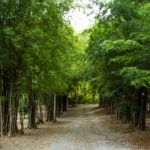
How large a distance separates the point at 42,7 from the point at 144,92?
9515 millimetres

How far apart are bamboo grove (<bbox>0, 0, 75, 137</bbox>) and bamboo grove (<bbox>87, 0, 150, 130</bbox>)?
2.62 metres

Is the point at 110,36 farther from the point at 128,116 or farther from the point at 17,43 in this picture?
the point at 128,116

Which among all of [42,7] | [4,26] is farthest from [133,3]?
[4,26]

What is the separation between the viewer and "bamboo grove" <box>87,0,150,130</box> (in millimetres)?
19391

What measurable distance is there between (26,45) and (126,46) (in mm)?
7755

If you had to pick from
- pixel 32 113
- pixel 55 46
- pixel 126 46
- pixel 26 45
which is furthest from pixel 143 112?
pixel 126 46

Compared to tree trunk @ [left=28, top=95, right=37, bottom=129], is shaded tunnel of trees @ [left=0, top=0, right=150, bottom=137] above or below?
above

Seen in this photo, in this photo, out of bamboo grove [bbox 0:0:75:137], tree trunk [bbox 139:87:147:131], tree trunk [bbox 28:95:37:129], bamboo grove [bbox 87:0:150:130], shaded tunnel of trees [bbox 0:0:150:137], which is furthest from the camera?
tree trunk [bbox 28:95:37:129]

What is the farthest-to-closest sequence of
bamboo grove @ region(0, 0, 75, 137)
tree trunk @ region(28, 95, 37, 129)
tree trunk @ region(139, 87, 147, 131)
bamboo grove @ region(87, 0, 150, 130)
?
tree trunk @ region(28, 95, 37, 129)
tree trunk @ region(139, 87, 147, 131)
bamboo grove @ region(0, 0, 75, 137)
bamboo grove @ region(87, 0, 150, 130)

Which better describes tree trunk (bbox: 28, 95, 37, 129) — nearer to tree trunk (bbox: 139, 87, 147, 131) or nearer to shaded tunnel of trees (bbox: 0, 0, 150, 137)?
shaded tunnel of trees (bbox: 0, 0, 150, 137)

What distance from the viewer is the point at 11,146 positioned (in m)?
20.9

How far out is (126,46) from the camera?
64.7 ft

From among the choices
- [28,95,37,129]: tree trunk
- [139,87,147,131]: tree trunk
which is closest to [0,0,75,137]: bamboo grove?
[28,95,37,129]: tree trunk

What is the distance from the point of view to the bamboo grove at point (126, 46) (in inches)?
763
